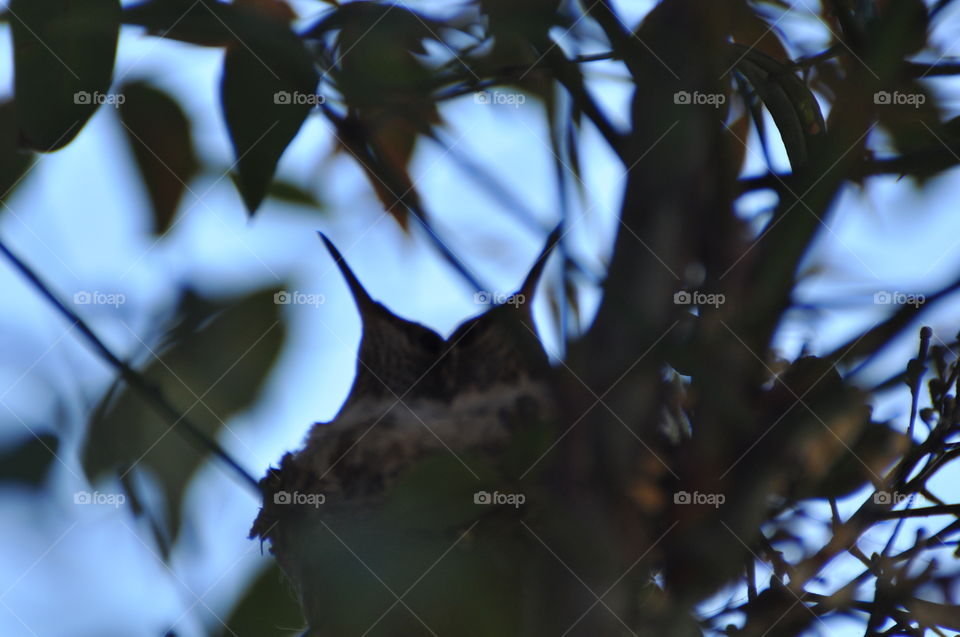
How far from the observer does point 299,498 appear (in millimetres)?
1903

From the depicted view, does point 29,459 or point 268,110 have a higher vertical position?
point 268,110

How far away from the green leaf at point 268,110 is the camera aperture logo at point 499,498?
0.41 meters

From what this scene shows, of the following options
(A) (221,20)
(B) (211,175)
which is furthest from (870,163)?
(B) (211,175)

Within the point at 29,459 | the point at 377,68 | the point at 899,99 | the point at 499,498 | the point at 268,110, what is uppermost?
the point at 899,99

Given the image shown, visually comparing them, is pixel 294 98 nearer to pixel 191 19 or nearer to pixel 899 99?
pixel 191 19

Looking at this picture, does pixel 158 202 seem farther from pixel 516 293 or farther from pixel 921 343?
pixel 921 343

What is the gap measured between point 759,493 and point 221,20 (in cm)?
83

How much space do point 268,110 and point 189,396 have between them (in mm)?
531

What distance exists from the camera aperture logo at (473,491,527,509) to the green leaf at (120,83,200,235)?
0.68m

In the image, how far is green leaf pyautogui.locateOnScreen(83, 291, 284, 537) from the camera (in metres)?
1.52

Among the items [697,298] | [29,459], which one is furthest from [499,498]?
[29,459]

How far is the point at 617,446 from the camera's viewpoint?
89 centimetres

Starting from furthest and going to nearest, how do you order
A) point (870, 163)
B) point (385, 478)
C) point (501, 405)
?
point (501, 405) < point (385, 478) < point (870, 163)

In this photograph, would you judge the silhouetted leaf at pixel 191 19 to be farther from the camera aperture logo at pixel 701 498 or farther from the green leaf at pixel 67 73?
the camera aperture logo at pixel 701 498
